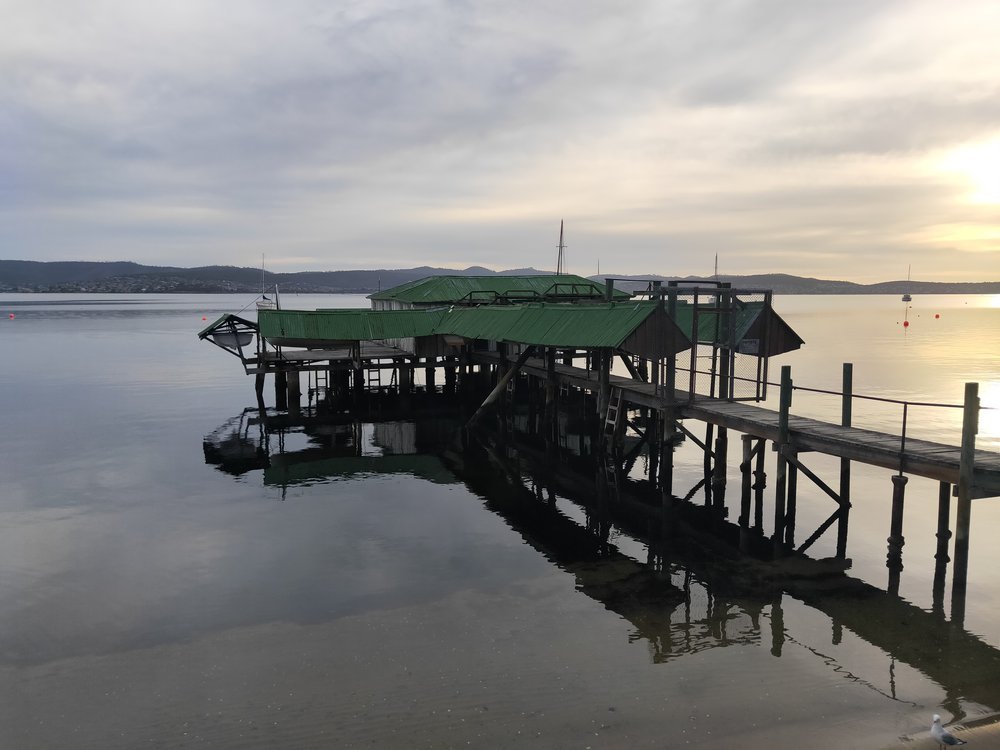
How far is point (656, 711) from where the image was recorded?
10.9 m

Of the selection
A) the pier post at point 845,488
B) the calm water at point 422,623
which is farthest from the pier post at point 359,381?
the pier post at point 845,488

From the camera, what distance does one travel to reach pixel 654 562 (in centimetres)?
1748

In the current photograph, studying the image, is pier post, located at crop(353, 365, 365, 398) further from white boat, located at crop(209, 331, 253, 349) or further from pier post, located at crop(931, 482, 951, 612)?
pier post, located at crop(931, 482, 951, 612)

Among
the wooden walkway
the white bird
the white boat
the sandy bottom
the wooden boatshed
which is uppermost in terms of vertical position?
the wooden boatshed

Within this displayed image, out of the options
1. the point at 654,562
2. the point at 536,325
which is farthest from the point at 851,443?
the point at 536,325

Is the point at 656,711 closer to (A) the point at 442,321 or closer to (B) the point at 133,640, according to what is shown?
(B) the point at 133,640

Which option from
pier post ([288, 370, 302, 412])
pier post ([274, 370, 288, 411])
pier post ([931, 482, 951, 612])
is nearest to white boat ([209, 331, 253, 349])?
pier post ([274, 370, 288, 411])

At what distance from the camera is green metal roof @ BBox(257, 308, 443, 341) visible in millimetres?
37875

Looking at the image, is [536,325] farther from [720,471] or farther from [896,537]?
[896,537]

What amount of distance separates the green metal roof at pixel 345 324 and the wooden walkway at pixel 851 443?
60.4 feet

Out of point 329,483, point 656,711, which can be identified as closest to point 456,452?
point 329,483

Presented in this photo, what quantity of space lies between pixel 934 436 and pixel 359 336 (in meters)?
28.2

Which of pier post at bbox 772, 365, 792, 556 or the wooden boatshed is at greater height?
the wooden boatshed

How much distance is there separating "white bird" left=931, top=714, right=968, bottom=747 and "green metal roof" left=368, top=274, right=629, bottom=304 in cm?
3632
